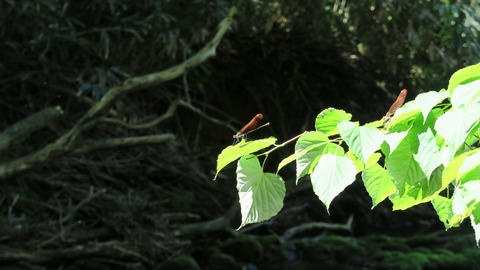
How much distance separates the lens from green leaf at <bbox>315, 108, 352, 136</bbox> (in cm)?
77

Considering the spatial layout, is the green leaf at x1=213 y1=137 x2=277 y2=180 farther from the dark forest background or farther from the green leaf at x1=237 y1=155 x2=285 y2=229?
the dark forest background

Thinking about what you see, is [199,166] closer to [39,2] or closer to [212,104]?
[212,104]

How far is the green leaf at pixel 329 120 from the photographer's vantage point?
774 millimetres

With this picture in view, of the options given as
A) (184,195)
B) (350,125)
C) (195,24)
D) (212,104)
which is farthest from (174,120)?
(350,125)

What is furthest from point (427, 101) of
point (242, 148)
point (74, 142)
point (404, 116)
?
point (74, 142)

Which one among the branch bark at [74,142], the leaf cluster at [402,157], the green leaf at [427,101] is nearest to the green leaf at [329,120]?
the leaf cluster at [402,157]

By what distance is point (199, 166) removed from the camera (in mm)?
5090

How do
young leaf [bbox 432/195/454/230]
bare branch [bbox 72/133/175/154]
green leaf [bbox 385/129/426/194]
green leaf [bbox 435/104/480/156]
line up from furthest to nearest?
bare branch [bbox 72/133/175/154]
young leaf [bbox 432/195/454/230]
green leaf [bbox 385/129/426/194]
green leaf [bbox 435/104/480/156]

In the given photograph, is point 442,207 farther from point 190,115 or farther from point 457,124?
point 190,115

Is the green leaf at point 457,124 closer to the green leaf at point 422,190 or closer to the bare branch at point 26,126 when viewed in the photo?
the green leaf at point 422,190

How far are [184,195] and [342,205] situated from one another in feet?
6.25

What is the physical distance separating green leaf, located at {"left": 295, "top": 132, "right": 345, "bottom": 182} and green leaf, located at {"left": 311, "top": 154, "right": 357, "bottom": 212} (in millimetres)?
49

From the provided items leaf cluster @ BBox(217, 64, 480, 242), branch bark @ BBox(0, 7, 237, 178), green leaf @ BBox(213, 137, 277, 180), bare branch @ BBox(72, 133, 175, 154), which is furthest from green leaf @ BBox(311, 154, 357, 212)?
bare branch @ BBox(72, 133, 175, 154)

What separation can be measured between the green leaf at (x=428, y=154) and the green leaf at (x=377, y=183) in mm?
145
